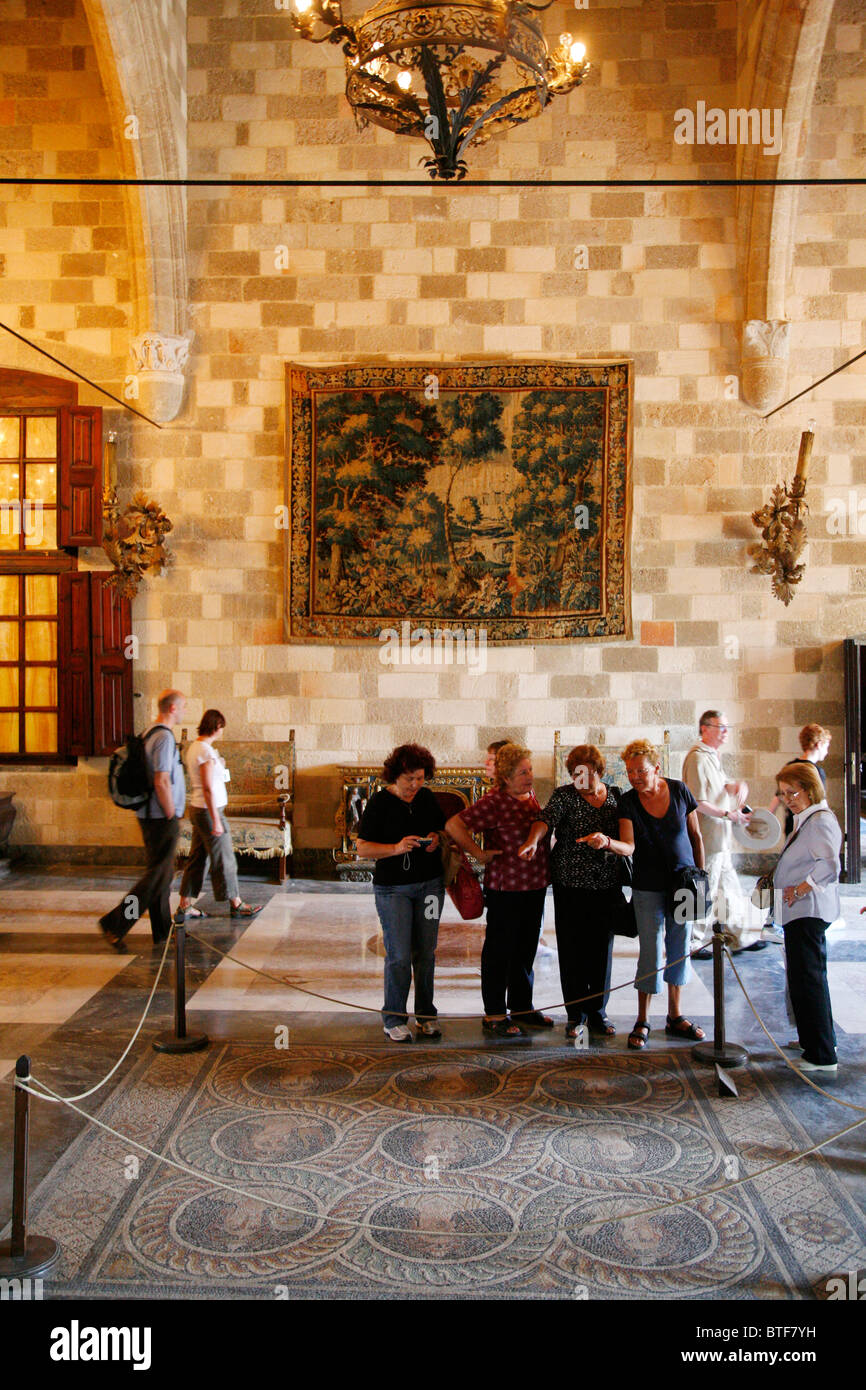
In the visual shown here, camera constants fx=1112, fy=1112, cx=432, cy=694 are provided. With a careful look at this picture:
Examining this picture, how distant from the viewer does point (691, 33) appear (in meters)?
8.23

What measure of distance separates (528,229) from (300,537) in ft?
9.35

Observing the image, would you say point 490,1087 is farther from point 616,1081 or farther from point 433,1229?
point 433,1229

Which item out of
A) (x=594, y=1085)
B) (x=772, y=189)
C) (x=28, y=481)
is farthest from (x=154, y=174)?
(x=594, y=1085)

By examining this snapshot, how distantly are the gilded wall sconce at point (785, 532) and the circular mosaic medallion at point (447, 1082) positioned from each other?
4857mm

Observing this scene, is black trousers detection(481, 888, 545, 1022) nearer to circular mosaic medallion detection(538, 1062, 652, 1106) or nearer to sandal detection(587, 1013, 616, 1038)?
sandal detection(587, 1013, 616, 1038)

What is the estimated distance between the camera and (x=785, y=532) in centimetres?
792

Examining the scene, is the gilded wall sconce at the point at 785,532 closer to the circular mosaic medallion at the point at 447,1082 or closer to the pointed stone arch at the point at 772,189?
the pointed stone arch at the point at 772,189

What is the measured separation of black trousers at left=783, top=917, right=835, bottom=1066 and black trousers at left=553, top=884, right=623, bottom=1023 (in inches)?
29.6

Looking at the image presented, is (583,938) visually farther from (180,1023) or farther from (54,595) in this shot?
(54,595)

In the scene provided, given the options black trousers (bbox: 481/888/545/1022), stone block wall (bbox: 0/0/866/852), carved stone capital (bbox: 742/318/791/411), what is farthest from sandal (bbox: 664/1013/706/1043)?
carved stone capital (bbox: 742/318/791/411)

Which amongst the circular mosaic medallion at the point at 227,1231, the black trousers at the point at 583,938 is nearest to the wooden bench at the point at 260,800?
the black trousers at the point at 583,938

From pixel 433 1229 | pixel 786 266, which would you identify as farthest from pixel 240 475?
pixel 433 1229

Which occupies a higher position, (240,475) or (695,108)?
(695,108)

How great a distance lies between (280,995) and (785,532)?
16.1ft
